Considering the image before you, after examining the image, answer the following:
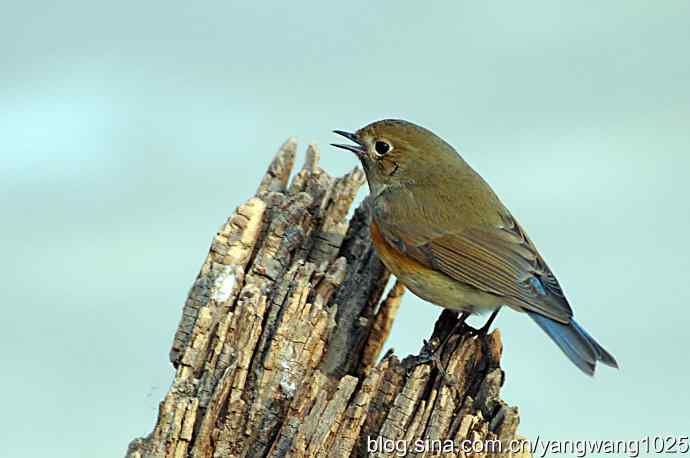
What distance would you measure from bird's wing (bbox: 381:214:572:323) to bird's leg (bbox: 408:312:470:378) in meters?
0.26

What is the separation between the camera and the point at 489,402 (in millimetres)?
5258

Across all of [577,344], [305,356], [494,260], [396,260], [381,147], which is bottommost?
[305,356]

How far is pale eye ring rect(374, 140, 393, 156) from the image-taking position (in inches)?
261

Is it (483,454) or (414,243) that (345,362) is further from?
(483,454)

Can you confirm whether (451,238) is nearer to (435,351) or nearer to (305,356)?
(435,351)

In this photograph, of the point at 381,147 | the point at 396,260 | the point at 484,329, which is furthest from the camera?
the point at 381,147

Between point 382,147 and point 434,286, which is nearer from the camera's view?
point 434,286

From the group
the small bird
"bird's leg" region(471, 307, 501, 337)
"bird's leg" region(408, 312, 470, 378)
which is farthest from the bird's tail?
"bird's leg" region(408, 312, 470, 378)

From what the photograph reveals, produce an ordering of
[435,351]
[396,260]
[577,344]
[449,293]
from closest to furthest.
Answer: [577,344] → [435,351] → [449,293] → [396,260]

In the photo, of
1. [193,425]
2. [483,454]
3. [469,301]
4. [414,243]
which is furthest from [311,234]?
[483,454]

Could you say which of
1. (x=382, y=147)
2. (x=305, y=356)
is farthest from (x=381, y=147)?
(x=305, y=356)

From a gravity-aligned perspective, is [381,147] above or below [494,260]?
above

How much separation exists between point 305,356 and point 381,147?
162cm

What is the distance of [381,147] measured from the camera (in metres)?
6.64
